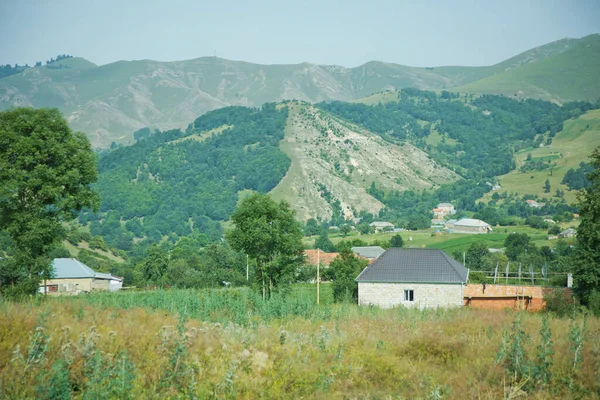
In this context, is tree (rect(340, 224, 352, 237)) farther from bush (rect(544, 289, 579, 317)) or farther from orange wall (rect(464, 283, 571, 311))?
bush (rect(544, 289, 579, 317))

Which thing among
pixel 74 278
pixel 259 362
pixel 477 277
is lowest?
pixel 477 277

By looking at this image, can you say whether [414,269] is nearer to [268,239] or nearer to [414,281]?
[414,281]

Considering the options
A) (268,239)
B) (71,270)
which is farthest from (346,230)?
(268,239)

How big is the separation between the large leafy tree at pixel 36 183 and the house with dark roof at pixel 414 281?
75.0 feet

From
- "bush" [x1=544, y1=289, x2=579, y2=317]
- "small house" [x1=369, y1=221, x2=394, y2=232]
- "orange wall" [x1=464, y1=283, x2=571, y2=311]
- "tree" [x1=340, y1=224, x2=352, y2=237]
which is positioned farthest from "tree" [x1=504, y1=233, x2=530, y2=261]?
"small house" [x1=369, y1=221, x2=394, y2=232]

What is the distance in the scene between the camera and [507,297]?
38.3m

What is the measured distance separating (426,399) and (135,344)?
6153mm

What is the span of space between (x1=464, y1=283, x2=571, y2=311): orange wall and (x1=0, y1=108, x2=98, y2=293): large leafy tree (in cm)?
2543

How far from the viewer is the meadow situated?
10.8m

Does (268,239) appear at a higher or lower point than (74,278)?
higher

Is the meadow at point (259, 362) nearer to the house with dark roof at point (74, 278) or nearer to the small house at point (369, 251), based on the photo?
the house with dark roof at point (74, 278)

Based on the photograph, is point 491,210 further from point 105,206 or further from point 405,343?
point 405,343

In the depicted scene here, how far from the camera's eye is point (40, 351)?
1108 centimetres

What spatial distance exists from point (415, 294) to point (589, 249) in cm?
1154
